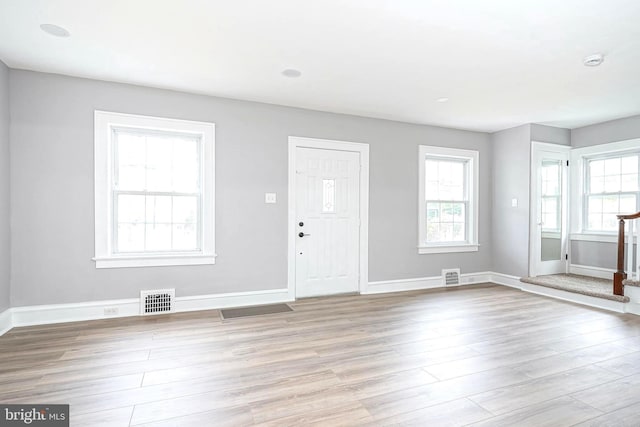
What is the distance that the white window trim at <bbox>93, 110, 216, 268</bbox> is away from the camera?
358 centimetres

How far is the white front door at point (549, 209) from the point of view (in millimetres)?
5234

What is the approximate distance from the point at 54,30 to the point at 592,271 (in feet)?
24.5

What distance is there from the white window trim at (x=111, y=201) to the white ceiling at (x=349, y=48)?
0.43 metres

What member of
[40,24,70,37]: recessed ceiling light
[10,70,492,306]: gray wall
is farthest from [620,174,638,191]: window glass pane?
[40,24,70,37]: recessed ceiling light

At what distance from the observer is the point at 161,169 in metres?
3.93

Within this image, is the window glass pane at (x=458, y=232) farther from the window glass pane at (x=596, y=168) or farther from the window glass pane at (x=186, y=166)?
the window glass pane at (x=186, y=166)

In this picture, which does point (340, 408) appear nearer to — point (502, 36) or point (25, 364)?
point (25, 364)

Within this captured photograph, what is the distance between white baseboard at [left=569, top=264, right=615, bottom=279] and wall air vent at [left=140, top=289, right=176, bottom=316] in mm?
6249

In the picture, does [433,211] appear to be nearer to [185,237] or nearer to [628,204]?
[628,204]

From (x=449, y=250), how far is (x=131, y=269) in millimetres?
4642

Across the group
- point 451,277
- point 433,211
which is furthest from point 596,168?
point 451,277

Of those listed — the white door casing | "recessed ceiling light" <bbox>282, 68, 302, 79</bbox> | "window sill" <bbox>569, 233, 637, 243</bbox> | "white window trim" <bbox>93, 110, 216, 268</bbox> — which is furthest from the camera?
"window sill" <bbox>569, 233, 637, 243</bbox>

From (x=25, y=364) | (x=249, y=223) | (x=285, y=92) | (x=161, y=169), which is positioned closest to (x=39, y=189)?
(x=161, y=169)

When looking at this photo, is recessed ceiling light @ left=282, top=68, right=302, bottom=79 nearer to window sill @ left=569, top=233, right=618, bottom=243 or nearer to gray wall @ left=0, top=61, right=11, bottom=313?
gray wall @ left=0, top=61, right=11, bottom=313
